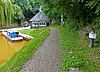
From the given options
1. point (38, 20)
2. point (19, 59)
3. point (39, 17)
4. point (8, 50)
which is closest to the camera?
point (19, 59)

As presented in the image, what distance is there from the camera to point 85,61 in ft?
23.9

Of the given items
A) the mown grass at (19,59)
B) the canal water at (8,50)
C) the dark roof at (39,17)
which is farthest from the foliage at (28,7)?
the mown grass at (19,59)

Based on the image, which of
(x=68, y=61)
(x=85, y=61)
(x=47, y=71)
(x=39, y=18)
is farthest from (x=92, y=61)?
(x=39, y=18)

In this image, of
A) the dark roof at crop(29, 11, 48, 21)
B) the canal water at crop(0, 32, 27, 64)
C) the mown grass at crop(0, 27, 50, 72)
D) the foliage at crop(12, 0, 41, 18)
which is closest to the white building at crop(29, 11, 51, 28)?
the dark roof at crop(29, 11, 48, 21)

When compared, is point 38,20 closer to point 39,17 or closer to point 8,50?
point 39,17

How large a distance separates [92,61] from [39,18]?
2337 centimetres

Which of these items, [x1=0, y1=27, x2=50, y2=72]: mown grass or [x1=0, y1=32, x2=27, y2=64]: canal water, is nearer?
[x1=0, y1=27, x2=50, y2=72]: mown grass

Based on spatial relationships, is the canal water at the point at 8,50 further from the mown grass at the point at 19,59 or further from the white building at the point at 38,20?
A: the white building at the point at 38,20

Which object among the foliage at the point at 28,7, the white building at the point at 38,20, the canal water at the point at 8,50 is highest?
the foliage at the point at 28,7

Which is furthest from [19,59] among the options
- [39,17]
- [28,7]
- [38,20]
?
[28,7]

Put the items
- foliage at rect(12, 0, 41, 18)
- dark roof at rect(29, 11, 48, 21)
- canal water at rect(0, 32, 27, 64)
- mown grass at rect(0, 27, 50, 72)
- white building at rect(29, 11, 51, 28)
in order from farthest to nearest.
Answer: foliage at rect(12, 0, 41, 18)
dark roof at rect(29, 11, 48, 21)
white building at rect(29, 11, 51, 28)
canal water at rect(0, 32, 27, 64)
mown grass at rect(0, 27, 50, 72)

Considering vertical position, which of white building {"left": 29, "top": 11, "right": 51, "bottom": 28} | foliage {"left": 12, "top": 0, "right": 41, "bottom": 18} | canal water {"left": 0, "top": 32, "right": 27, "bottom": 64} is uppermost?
foliage {"left": 12, "top": 0, "right": 41, "bottom": 18}

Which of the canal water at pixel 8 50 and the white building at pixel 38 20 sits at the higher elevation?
the white building at pixel 38 20

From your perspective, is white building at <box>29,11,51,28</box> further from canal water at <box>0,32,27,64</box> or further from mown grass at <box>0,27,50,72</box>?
mown grass at <box>0,27,50,72</box>
